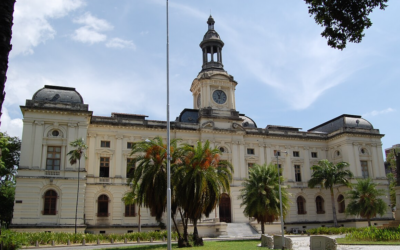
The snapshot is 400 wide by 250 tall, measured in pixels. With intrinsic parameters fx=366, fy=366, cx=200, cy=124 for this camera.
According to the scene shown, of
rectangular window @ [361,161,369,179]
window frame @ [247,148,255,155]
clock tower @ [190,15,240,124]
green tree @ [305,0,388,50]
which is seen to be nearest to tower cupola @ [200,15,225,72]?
clock tower @ [190,15,240,124]

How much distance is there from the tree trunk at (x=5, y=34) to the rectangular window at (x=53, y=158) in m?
35.2

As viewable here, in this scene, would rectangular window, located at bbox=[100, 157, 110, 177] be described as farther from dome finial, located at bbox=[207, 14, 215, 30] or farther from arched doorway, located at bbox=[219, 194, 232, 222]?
dome finial, located at bbox=[207, 14, 215, 30]

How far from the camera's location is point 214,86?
52.9 meters

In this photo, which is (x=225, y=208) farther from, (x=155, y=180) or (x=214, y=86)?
(x=155, y=180)

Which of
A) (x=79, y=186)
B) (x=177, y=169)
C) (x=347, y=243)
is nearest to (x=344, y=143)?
(x=347, y=243)

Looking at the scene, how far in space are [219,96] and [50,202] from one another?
26423 millimetres

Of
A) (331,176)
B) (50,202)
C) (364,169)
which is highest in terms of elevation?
(364,169)

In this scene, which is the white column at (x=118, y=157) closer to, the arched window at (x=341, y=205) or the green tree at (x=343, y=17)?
the arched window at (x=341, y=205)

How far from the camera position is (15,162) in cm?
5256

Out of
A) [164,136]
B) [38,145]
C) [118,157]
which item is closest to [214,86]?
[164,136]

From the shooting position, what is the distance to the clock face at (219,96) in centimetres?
5277

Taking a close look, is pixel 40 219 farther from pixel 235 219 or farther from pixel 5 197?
pixel 235 219

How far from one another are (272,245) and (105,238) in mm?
16544

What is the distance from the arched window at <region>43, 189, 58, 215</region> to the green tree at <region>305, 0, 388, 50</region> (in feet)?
113
